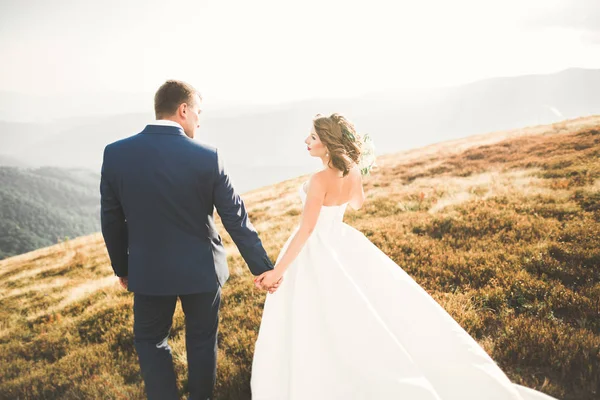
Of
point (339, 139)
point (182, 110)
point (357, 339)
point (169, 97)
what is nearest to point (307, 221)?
point (339, 139)

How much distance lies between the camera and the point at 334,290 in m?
3.75

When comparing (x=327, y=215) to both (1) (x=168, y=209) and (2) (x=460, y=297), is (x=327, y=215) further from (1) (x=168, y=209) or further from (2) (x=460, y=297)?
(2) (x=460, y=297)

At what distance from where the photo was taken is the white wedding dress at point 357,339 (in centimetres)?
338

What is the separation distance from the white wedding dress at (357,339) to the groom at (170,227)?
594 millimetres

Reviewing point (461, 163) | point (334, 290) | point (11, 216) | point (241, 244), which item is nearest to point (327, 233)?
point (334, 290)

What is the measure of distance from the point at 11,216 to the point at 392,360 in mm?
221738

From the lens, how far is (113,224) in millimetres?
3609

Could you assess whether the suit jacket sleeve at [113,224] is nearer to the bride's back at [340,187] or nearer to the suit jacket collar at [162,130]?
the suit jacket collar at [162,130]

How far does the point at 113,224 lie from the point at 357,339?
275 centimetres

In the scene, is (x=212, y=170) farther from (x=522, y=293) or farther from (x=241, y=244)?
(x=522, y=293)

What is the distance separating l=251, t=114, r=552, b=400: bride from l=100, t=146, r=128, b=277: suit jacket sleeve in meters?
1.50

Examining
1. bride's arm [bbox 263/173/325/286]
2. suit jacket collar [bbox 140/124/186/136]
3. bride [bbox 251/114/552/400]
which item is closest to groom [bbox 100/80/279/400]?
suit jacket collar [bbox 140/124/186/136]

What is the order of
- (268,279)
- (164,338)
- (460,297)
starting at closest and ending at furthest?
(164,338) < (268,279) < (460,297)

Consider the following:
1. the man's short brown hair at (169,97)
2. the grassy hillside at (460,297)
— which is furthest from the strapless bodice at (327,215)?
the grassy hillside at (460,297)
